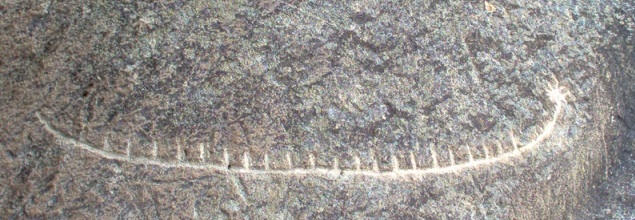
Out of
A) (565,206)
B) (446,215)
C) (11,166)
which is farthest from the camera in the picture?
(565,206)

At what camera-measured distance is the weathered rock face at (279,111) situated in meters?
1.10

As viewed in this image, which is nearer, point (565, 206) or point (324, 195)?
point (324, 195)

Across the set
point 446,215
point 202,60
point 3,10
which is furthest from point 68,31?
point 446,215

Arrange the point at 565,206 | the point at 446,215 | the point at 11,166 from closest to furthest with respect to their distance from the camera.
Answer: the point at 11,166, the point at 446,215, the point at 565,206

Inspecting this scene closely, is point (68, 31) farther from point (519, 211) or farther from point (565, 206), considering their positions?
point (565, 206)

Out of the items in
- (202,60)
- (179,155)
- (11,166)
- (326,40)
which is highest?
(326,40)

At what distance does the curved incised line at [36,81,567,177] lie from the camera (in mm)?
1110

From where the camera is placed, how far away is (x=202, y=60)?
44.3 inches

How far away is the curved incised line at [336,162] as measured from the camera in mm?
1110

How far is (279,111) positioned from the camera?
1142mm

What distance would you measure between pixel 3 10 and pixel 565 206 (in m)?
1.02

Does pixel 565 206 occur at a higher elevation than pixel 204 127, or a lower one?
higher

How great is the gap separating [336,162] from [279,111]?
0.41 feet

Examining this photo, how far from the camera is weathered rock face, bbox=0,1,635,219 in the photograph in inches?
43.5
